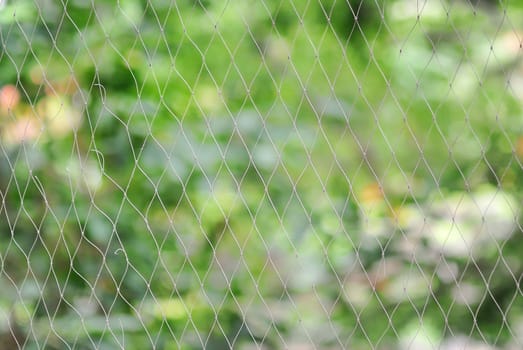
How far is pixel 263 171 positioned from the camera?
1.32 m

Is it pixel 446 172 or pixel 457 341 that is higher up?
pixel 446 172

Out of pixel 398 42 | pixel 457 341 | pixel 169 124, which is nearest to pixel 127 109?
pixel 169 124

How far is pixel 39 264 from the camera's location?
139 cm

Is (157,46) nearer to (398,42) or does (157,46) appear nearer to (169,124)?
(169,124)

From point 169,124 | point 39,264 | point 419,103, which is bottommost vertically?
point 39,264

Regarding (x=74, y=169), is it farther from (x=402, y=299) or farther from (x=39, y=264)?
(x=402, y=299)

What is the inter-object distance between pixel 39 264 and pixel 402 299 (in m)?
0.55

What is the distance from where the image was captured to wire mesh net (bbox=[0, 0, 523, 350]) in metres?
1.31

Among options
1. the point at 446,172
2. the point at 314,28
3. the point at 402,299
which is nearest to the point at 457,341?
the point at 402,299

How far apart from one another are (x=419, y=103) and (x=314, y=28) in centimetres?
19

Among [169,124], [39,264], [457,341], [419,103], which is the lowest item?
[39,264]

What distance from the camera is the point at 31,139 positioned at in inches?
54.3

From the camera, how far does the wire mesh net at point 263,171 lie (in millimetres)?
1310

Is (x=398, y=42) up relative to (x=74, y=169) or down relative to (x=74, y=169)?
up
